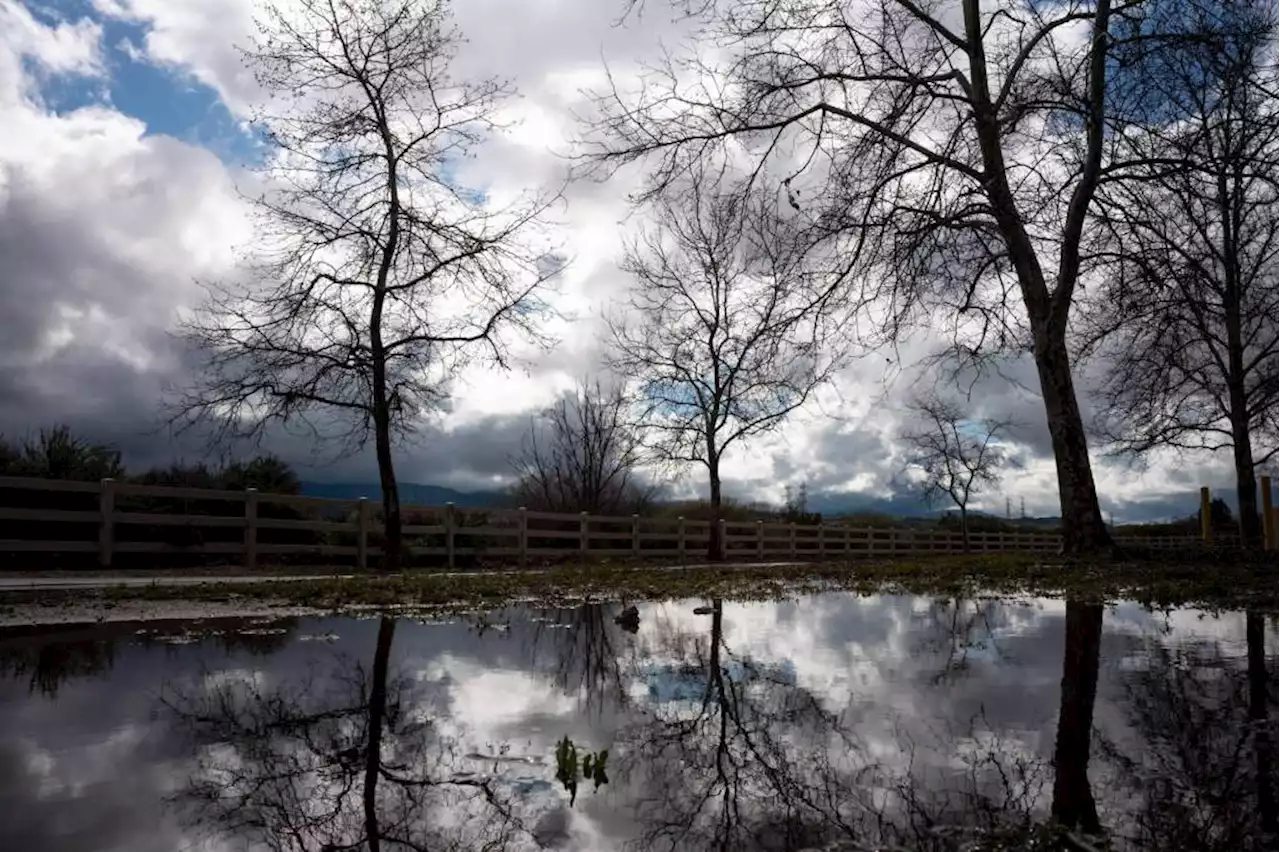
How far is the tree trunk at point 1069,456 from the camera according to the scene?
41.5ft

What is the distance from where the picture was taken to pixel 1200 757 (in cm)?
273

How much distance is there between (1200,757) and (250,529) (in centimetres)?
1677

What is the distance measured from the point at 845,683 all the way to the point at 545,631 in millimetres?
2799

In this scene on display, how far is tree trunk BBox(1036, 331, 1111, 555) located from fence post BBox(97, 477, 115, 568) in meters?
15.2

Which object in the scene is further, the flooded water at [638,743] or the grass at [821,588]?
the grass at [821,588]

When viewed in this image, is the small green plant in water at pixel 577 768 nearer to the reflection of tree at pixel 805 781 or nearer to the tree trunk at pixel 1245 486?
the reflection of tree at pixel 805 781

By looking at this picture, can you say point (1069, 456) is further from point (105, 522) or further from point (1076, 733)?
point (105, 522)

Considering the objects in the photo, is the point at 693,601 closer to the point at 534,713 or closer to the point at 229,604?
the point at 229,604

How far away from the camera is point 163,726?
10.6 ft

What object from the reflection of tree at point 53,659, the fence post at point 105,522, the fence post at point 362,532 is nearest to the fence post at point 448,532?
the fence post at point 362,532

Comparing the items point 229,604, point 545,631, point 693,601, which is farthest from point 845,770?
point 229,604

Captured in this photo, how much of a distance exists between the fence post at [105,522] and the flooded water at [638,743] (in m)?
10.4

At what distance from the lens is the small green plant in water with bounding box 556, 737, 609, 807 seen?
2601 millimetres

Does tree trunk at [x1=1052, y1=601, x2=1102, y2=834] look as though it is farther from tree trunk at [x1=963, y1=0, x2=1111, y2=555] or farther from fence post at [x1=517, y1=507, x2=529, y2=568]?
fence post at [x1=517, y1=507, x2=529, y2=568]
